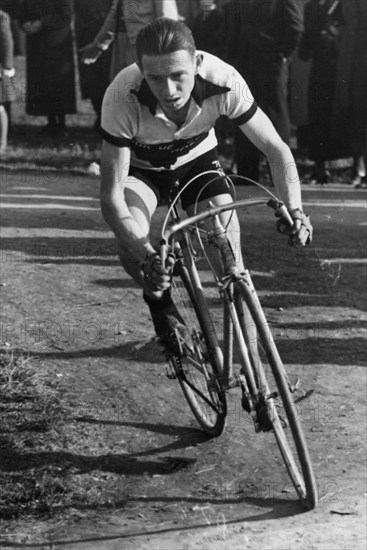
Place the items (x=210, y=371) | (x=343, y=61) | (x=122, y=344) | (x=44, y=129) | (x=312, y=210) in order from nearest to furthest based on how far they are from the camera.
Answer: (x=210, y=371) < (x=122, y=344) < (x=312, y=210) < (x=343, y=61) < (x=44, y=129)

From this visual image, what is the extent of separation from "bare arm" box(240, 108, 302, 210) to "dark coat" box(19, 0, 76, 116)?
896cm

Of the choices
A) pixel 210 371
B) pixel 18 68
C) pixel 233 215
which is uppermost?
pixel 233 215

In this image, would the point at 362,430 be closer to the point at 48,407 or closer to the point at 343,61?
the point at 48,407

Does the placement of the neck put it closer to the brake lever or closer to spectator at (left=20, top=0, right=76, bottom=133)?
the brake lever

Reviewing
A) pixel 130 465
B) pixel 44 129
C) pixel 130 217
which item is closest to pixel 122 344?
pixel 130 465

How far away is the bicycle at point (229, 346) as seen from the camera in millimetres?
5051

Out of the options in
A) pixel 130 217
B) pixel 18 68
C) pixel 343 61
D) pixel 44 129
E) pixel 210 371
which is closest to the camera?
pixel 130 217

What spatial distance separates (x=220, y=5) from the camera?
40.6 feet

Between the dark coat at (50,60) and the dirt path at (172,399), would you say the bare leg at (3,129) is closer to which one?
the dark coat at (50,60)

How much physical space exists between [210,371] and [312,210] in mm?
5115

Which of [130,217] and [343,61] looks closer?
[130,217]

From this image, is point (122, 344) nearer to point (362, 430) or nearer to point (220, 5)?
point (362, 430)

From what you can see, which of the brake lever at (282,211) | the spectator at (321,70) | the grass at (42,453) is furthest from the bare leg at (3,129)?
the brake lever at (282,211)

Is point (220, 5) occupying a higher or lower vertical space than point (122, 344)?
higher
